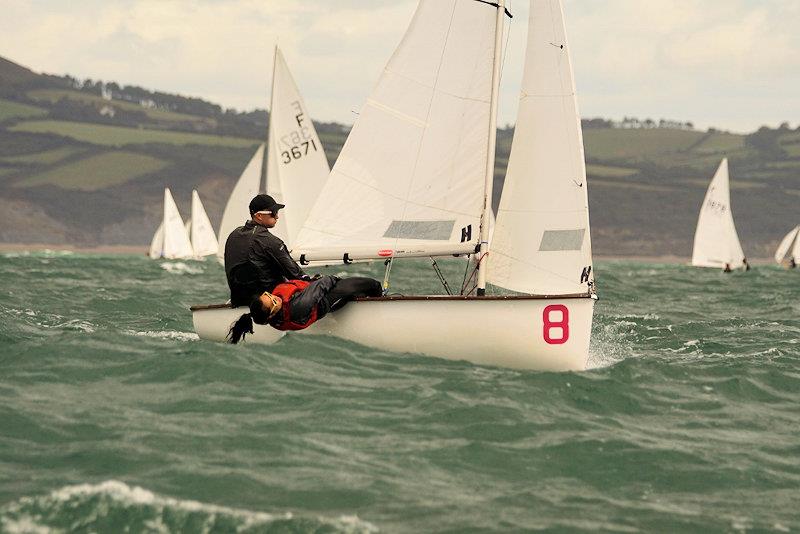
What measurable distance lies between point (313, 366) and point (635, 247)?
549ft

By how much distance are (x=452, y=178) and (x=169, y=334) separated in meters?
3.96

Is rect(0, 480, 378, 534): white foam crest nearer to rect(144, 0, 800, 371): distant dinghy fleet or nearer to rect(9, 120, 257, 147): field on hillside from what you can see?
rect(144, 0, 800, 371): distant dinghy fleet

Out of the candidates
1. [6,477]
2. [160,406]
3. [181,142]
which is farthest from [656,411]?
[181,142]

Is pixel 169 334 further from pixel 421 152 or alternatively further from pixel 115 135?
pixel 115 135

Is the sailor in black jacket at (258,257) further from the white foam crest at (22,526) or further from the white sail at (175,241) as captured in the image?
the white sail at (175,241)

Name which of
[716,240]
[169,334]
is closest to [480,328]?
[169,334]

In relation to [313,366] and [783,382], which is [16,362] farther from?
[783,382]

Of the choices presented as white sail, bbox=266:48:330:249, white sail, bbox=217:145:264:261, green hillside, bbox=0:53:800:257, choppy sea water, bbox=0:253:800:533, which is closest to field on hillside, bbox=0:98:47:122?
green hillside, bbox=0:53:800:257

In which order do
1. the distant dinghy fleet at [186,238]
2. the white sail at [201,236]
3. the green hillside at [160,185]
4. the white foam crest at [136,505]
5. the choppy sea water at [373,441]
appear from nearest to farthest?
the white foam crest at [136,505] < the choppy sea water at [373,441] < the distant dinghy fleet at [186,238] < the white sail at [201,236] < the green hillside at [160,185]

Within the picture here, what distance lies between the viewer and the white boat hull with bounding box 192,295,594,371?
38.4 ft

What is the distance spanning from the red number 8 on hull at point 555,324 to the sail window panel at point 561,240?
1.46 m

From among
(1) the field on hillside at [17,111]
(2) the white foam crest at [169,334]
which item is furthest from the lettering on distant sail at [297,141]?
(1) the field on hillside at [17,111]

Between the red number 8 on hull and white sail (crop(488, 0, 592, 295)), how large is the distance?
117 cm

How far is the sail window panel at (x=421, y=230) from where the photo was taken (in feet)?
43.9
